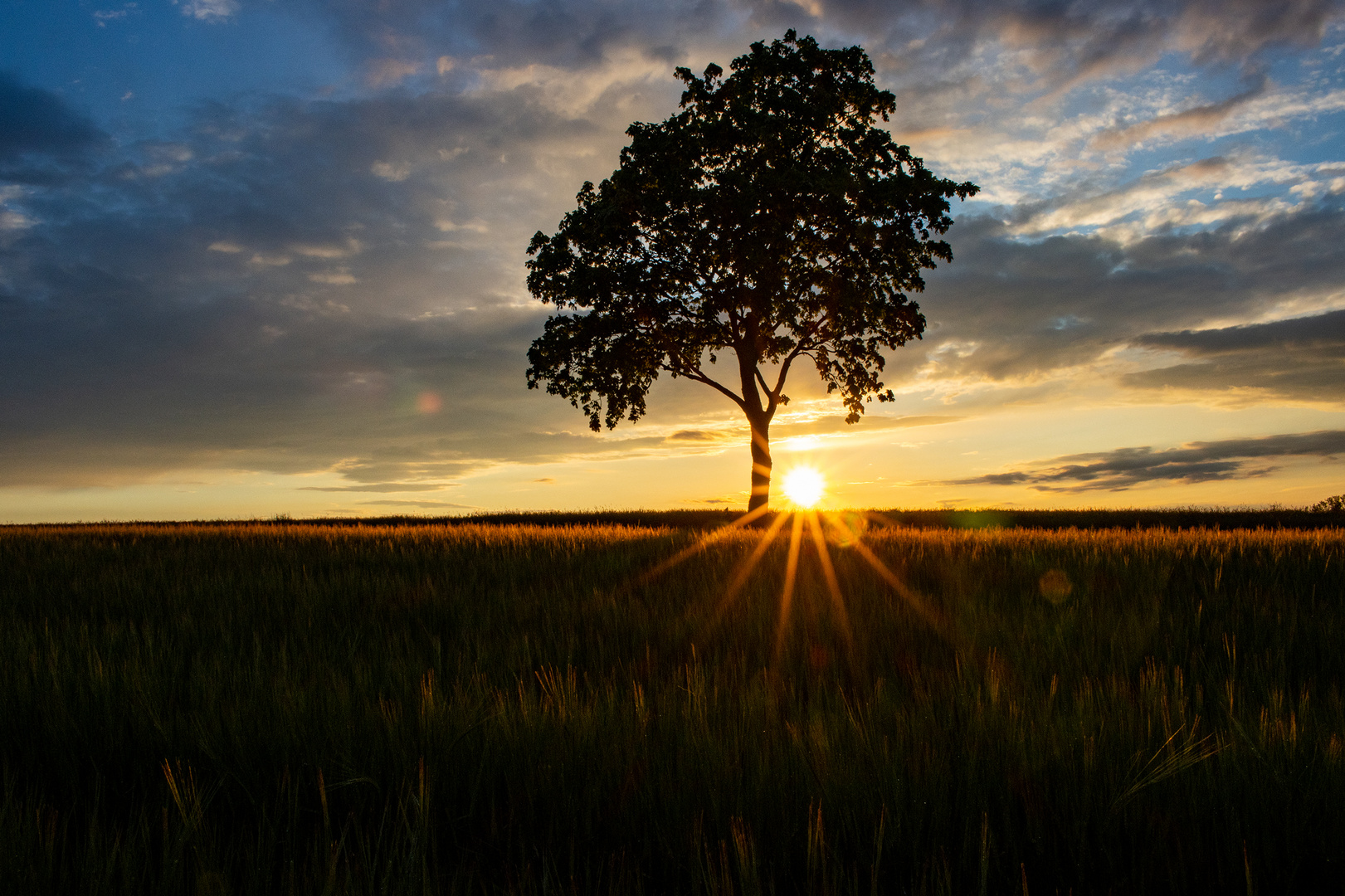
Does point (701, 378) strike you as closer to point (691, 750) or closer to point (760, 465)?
point (760, 465)

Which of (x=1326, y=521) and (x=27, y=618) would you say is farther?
(x=1326, y=521)

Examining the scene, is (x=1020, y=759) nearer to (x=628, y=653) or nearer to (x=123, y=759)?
(x=628, y=653)

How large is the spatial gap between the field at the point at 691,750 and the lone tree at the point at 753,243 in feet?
64.2

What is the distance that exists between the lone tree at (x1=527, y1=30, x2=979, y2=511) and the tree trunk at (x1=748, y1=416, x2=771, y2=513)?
59mm

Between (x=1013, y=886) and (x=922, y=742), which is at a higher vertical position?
(x=922, y=742)

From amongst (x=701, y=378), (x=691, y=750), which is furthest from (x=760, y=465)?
(x=691, y=750)

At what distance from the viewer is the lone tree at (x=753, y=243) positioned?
23.6m

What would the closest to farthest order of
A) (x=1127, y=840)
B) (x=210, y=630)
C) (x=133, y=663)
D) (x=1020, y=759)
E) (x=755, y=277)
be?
(x=1127, y=840) → (x=1020, y=759) → (x=133, y=663) → (x=210, y=630) → (x=755, y=277)

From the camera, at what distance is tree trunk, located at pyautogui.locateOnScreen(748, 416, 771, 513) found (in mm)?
26297

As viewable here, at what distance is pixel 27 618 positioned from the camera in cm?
549

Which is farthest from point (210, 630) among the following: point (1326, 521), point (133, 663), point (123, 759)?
point (1326, 521)

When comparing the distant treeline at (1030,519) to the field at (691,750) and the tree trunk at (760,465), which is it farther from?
the field at (691,750)

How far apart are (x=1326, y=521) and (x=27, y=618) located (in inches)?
A: 993

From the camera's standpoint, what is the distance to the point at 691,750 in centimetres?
218
